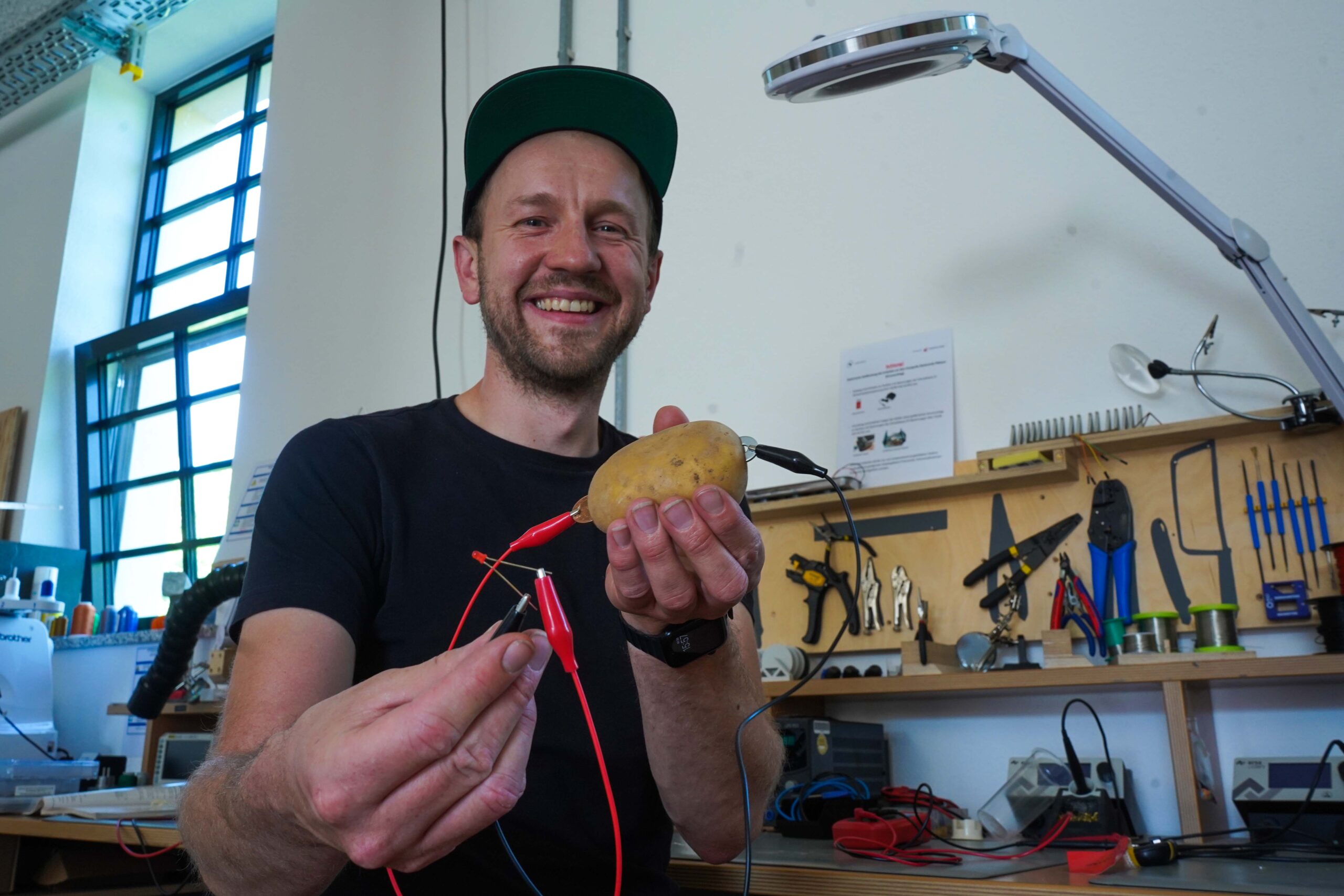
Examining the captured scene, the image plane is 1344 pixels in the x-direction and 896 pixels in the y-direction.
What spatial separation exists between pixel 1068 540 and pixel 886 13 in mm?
1218

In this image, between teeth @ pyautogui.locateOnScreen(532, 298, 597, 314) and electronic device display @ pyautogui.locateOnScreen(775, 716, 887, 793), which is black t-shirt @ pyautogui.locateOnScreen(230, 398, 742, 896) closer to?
teeth @ pyautogui.locateOnScreen(532, 298, 597, 314)

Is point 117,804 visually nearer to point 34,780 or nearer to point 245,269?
point 34,780

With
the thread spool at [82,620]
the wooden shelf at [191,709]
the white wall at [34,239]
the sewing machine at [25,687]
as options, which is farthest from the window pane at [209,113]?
the wooden shelf at [191,709]

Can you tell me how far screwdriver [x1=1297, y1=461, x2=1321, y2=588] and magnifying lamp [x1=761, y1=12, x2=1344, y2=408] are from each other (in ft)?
0.74

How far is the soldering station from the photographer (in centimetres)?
91

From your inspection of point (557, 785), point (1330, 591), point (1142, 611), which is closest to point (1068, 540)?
point (1142, 611)

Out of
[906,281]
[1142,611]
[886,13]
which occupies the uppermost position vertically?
[886,13]

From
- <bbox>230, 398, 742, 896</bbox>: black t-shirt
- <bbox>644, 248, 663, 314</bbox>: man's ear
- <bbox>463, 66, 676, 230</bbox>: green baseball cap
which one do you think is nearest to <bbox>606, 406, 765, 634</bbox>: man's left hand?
<bbox>230, 398, 742, 896</bbox>: black t-shirt

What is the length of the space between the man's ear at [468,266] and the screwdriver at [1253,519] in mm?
1236

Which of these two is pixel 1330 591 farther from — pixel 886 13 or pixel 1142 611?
pixel 886 13

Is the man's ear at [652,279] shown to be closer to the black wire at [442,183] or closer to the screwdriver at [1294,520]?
the screwdriver at [1294,520]

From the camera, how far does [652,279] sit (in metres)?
1.31

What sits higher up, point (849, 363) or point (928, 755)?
point (849, 363)

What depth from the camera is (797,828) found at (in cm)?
146
